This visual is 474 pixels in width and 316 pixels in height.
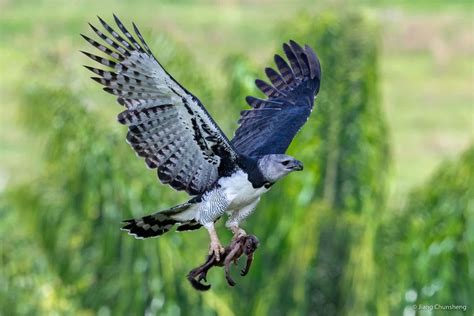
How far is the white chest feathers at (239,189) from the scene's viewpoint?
6.36 m

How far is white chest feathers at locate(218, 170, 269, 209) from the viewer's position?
20.9 ft

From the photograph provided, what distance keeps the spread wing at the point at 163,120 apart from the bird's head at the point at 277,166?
201 mm

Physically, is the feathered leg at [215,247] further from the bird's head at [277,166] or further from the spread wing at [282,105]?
the spread wing at [282,105]

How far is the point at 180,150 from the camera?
6.57 meters

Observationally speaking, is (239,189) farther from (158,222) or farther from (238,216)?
(158,222)

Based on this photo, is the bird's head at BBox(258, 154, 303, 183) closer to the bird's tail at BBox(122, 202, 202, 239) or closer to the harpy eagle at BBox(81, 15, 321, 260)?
the harpy eagle at BBox(81, 15, 321, 260)

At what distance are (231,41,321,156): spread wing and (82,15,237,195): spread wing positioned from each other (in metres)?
0.58

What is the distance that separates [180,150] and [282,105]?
1.45m

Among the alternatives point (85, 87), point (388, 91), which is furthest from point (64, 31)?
point (85, 87)

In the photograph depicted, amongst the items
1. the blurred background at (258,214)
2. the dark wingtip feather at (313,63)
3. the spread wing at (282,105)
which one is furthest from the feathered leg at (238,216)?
the blurred background at (258,214)

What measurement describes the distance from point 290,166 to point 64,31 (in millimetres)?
27929

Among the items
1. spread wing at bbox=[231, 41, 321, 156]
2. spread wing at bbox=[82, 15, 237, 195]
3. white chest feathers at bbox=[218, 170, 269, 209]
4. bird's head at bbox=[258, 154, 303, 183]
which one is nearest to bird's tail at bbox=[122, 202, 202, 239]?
spread wing at bbox=[82, 15, 237, 195]

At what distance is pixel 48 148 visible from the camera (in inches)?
517

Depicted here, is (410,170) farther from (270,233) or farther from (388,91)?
(270,233)
